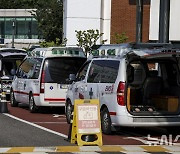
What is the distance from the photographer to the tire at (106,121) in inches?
555

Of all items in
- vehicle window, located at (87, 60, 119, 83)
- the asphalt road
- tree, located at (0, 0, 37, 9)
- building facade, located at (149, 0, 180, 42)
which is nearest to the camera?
Result: the asphalt road

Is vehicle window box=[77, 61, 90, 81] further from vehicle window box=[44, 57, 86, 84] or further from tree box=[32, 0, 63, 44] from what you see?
tree box=[32, 0, 63, 44]

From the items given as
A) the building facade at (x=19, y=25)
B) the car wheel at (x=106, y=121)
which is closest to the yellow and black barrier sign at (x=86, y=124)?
the car wheel at (x=106, y=121)

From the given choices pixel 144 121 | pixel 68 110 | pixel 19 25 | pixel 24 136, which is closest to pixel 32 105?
pixel 68 110

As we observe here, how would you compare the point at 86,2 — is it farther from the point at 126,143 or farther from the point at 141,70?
the point at 126,143

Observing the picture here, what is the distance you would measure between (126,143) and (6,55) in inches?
561

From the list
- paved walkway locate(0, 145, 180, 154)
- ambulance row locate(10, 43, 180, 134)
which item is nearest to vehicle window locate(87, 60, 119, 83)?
ambulance row locate(10, 43, 180, 134)

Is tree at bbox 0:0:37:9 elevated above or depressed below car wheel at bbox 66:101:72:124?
above

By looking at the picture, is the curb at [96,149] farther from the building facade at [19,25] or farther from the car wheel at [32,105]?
the building facade at [19,25]

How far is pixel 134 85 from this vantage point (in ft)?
49.1

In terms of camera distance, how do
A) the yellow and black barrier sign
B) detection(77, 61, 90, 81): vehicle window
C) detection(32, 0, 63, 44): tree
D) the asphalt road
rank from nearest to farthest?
the yellow and black barrier sign
the asphalt road
detection(77, 61, 90, 81): vehicle window
detection(32, 0, 63, 44): tree

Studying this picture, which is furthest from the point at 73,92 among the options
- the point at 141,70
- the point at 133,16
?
the point at 133,16

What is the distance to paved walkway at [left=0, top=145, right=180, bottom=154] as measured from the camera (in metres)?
11.7

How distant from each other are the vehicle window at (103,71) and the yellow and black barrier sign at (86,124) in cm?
150
